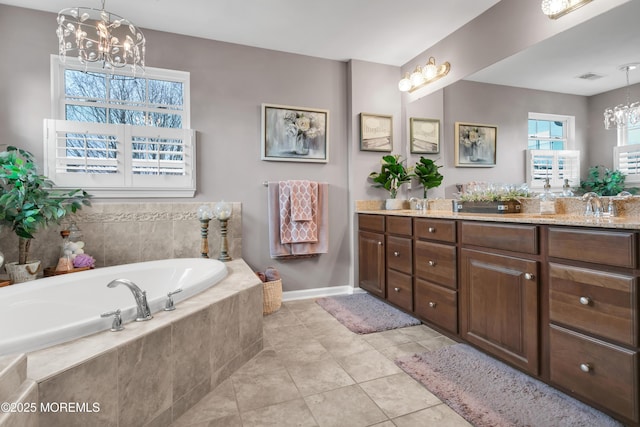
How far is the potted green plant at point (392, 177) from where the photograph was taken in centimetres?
324

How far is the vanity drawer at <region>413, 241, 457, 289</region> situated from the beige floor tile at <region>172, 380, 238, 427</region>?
57.3 inches

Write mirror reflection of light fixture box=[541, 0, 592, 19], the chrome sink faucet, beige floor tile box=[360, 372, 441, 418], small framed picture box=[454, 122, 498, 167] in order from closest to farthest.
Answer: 1. beige floor tile box=[360, 372, 441, 418]
2. the chrome sink faucet
3. mirror reflection of light fixture box=[541, 0, 592, 19]
4. small framed picture box=[454, 122, 498, 167]

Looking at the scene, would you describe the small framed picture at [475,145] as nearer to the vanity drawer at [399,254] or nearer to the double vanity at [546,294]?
the double vanity at [546,294]

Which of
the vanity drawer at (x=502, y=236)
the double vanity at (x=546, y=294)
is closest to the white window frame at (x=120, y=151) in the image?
the double vanity at (x=546, y=294)

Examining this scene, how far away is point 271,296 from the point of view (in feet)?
9.09

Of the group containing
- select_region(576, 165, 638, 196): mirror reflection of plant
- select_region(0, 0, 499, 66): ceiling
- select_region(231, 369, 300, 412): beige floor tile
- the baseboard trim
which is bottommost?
select_region(231, 369, 300, 412): beige floor tile

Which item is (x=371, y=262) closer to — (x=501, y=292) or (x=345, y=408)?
(x=501, y=292)

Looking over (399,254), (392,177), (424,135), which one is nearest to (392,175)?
(392,177)

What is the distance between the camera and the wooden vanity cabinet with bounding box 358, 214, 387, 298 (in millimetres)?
2887

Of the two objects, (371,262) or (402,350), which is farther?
(371,262)

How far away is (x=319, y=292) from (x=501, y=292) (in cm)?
189

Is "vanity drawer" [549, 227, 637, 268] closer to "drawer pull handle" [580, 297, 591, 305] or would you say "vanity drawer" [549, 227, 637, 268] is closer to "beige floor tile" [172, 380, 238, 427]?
"drawer pull handle" [580, 297, 591, 305]

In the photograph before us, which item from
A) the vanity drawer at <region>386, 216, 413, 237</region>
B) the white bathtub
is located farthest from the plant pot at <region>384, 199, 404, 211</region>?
the white bathtub

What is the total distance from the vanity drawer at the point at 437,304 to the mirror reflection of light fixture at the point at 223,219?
63.5 inches
